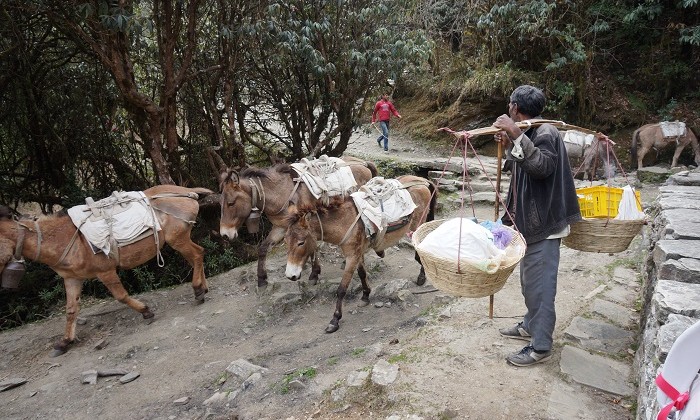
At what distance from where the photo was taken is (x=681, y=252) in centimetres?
299

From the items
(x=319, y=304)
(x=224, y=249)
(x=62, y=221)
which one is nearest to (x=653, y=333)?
(x=319, y=304)

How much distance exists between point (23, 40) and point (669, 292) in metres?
8.58

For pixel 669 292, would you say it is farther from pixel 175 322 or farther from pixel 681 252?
pixel 175 322

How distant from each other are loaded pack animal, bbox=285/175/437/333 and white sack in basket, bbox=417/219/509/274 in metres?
1.39

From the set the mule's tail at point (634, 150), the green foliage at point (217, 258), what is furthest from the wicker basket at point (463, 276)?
the mule's tail at point (634, 150)

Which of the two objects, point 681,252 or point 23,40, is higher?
point 23,40

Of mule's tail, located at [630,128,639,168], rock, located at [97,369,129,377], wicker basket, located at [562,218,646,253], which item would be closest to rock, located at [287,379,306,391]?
rock, located at [97,369,129,377]

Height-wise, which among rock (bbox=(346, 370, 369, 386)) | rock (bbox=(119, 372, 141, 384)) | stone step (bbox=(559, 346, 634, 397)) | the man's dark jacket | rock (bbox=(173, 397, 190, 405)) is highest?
the man's dark jacket

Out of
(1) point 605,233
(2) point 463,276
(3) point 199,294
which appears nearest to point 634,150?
(1) point 605,233

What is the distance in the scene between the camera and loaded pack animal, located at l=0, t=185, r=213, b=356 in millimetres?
4934

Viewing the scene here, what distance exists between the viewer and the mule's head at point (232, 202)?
554 cm

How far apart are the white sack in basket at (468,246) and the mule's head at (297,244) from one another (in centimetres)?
180

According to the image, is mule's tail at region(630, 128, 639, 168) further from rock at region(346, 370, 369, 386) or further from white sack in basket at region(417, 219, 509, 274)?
rock at region(346, 370, 369, 386)

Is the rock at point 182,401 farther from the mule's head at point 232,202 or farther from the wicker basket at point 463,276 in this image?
the wicker basket at point 463,276
